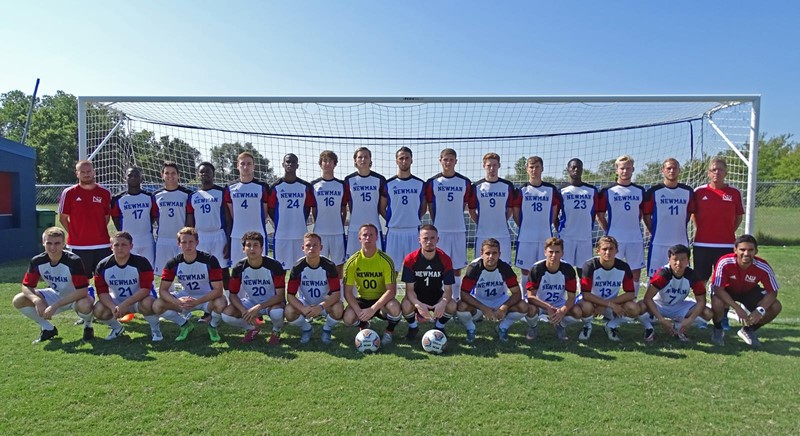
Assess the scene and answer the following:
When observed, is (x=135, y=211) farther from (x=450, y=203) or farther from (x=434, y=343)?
(x=434, y=343)

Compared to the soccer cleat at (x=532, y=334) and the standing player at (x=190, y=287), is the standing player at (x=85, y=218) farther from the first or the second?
the soccer cleat at (x=532, y=334)

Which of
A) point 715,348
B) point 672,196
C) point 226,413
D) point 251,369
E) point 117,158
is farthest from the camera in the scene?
point 117,158

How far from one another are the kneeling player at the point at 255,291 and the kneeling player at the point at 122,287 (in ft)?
2.36

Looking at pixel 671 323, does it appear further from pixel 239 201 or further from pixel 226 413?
pixel 239 201

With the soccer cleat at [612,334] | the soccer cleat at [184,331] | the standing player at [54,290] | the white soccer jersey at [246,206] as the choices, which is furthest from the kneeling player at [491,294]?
the standing player at [54,290]

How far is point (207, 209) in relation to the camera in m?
4.97

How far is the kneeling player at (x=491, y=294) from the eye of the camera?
4.20 meters

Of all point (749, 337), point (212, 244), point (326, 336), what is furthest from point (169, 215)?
point (749, 337)

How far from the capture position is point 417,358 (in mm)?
3717

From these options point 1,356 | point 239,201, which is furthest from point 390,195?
point 1,356

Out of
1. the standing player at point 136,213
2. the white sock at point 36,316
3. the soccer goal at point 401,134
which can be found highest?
the soccer goal at point 401,134

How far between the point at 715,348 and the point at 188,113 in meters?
6.57

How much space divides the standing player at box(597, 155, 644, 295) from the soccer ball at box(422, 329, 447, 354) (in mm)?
2324

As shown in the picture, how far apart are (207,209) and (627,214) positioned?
4.39 meters
